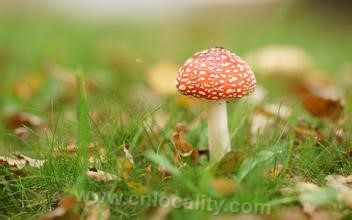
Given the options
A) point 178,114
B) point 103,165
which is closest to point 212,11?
point 178,114

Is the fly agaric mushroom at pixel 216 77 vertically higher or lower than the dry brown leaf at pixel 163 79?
higher

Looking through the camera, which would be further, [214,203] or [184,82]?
[184,82]

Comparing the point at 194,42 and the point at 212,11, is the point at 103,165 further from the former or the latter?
the point at 212,11

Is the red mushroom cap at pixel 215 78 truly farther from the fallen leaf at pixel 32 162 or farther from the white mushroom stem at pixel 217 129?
the fallen leaf at pixel 32 162

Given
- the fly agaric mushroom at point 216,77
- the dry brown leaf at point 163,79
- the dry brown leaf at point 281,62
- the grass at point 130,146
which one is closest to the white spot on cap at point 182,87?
the fly agaric mushroom at point 216,77

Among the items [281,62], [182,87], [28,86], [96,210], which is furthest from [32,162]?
[281,62]

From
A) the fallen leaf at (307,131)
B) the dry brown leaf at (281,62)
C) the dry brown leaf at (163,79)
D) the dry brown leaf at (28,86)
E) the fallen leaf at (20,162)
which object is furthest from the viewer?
the dry brown leaf at (281,62)

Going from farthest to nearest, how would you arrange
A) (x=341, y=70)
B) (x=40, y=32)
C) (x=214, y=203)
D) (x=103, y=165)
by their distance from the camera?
(x=40, y=32) < (x=341, y=70) < (x=103, y=165) < (x=214, y=203)

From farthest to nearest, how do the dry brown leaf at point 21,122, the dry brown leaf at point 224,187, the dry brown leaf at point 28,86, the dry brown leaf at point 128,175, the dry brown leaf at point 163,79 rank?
the dry brown leaf at point 163,79 → the dry brown leaf at point 28,86 → the dry brown leaf at point 21,122 → the dry brown leaf at point 128,175 → the dry brown leaf at point 224,187
